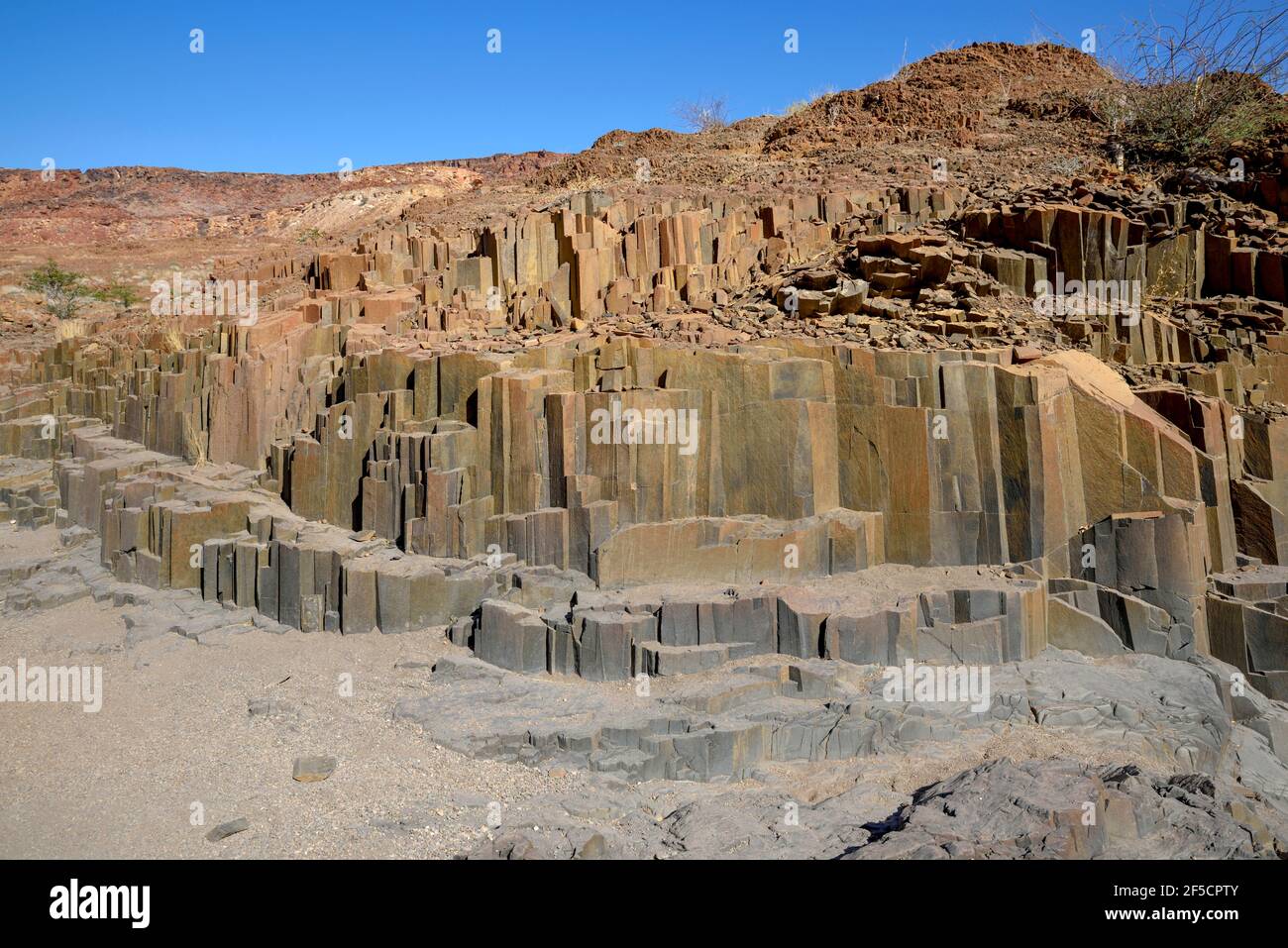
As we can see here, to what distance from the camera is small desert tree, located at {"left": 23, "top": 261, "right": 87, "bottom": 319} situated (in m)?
23.5

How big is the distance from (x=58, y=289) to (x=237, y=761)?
72.3 ft

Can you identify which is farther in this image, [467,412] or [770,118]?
[770,118]

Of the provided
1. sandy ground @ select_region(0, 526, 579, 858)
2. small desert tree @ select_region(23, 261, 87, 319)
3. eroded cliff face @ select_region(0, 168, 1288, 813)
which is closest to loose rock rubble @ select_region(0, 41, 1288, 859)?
eroded cliff face @ select_region(0, 168, 1288, 813)

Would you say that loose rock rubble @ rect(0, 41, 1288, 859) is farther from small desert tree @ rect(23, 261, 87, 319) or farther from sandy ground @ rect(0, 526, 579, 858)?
small desert tree @ rect(23, 261, 87, 319)

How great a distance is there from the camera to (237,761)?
6.98 meters

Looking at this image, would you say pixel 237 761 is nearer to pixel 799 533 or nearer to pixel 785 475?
pixel 799 533

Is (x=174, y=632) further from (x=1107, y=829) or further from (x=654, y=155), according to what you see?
(x=654, y=155)

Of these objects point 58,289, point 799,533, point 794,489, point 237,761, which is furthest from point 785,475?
point 58,289

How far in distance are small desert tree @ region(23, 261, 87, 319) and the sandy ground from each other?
1708cm

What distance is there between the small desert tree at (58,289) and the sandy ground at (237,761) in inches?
673

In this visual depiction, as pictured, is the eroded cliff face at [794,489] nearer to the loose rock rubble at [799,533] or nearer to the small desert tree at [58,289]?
the loose rock rubble at [799,533]

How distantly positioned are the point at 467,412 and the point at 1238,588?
7773 millimetres
